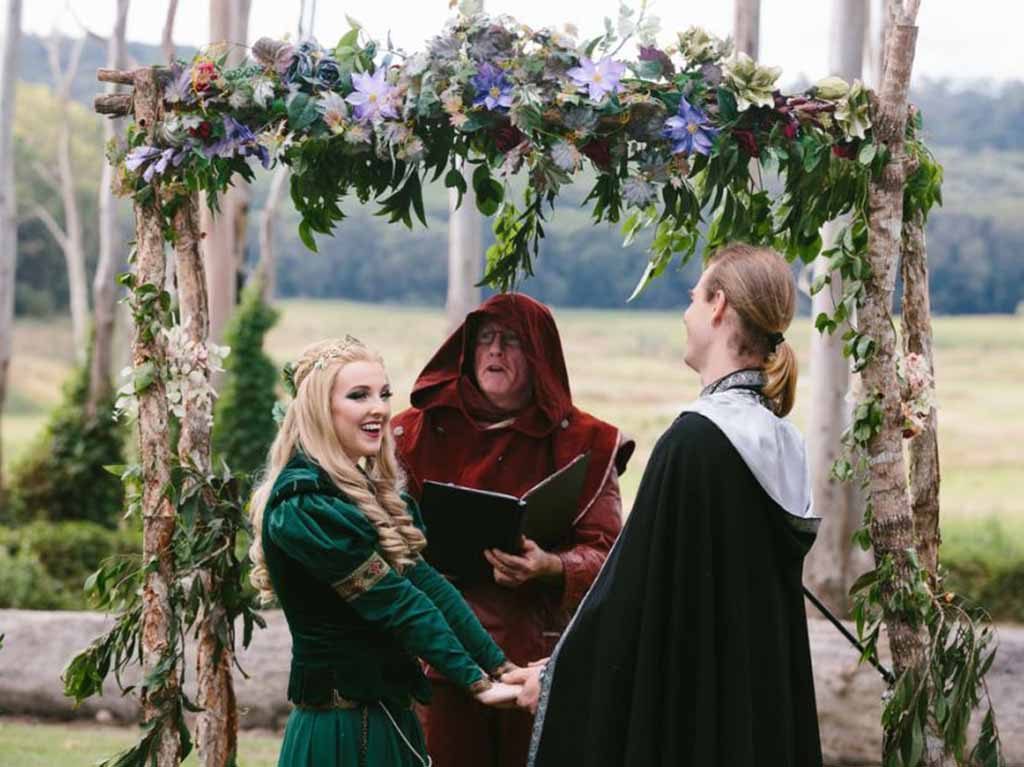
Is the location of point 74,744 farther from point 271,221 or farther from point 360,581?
point 271,221

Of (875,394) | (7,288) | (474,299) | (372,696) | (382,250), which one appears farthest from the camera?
(382,250)

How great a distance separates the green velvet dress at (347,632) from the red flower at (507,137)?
3.71ft

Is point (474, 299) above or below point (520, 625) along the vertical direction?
above

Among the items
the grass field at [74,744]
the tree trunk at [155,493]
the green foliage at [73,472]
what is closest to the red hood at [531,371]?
the tree trunk at [155,493]

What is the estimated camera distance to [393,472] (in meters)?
3.70

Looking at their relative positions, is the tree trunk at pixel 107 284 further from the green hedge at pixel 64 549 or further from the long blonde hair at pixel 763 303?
the long blonde hair at pixel 763 303

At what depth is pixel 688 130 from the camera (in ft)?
13.5

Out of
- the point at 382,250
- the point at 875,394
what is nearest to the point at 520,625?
the point at 875,394

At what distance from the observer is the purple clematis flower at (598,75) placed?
4043mm

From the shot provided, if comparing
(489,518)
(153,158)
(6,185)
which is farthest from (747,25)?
(6,185)

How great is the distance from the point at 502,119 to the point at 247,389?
26.6 ft

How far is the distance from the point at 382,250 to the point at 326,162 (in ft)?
87.0

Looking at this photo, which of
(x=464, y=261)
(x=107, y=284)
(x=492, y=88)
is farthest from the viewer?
(x=107, y=284)

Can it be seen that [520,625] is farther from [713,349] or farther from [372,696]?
[713,349]
